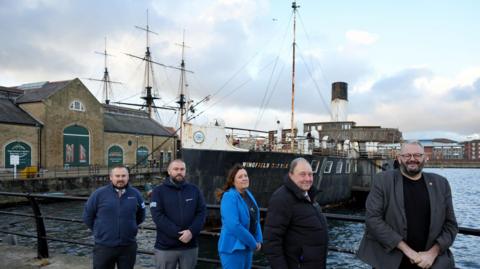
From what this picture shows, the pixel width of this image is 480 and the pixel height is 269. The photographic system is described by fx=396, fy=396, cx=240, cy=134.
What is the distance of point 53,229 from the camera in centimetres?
1981

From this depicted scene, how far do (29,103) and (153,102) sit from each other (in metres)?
38.0

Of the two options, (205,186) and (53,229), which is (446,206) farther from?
(53,229)

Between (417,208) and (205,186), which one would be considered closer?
(417,208)

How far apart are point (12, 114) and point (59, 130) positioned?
15.6 ft

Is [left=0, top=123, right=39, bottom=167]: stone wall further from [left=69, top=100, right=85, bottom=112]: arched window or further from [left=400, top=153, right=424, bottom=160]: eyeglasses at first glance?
[left=400, top=153, right=424, bottom=160]: eyeglasses

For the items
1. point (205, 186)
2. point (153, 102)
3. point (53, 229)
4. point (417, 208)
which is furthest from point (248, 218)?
point (153, 102)

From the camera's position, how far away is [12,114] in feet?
126

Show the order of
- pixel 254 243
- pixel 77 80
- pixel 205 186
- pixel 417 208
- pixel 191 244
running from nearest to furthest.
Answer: pixel 417 208 → pixel 254 243 → pixel 191 244 → pixel 205 186 → pixel 77 80

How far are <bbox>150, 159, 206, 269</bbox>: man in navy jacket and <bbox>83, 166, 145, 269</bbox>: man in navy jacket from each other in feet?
1.62

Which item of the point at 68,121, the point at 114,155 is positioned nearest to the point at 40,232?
the point at 68,121

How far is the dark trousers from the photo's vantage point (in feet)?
15.0

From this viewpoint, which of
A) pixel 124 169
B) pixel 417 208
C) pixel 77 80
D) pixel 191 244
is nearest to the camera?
pixel 417 208

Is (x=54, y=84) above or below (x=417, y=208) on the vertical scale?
above

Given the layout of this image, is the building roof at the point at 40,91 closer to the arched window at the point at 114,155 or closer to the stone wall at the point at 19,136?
the stone wall at the point at 19,136
